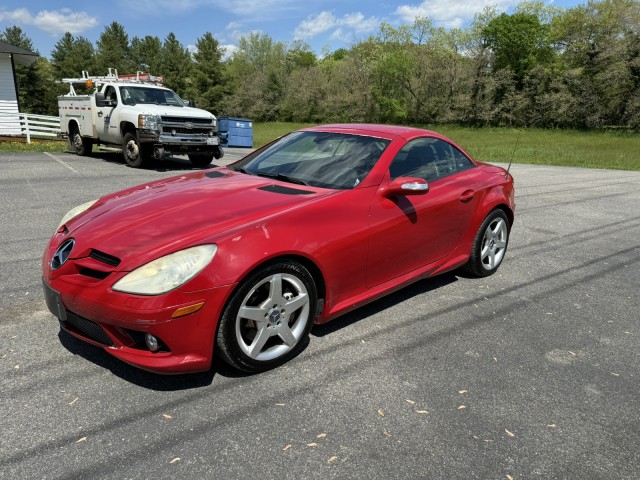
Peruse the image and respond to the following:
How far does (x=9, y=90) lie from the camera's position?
73.8 feet

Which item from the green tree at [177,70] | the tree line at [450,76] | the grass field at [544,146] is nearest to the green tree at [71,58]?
the tree line at [450,76]

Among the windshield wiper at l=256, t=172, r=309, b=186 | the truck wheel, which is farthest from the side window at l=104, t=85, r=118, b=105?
the windshield wiper at l=256, t=172, r=309, b=186

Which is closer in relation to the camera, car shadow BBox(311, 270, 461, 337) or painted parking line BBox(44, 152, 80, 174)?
car shadow BBox(311, 270, 461, 337)

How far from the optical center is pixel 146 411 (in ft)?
8.44

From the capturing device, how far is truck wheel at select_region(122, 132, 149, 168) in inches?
494

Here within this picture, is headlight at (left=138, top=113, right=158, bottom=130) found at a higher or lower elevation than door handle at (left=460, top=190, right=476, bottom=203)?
higher

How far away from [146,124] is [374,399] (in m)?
11.3

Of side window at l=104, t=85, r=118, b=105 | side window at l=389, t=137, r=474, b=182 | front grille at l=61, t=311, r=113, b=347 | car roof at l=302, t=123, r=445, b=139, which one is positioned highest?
side window at l=104, t=85, r=118, b=105

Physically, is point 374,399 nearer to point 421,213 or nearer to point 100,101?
point 421,213

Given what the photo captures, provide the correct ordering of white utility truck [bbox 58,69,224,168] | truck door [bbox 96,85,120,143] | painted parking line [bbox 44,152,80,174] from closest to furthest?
painted parking line [bbox 44,152,80,174] < white utility truck [bbox 58,69,224,168] < truck door [bbox 96,85,120,143]

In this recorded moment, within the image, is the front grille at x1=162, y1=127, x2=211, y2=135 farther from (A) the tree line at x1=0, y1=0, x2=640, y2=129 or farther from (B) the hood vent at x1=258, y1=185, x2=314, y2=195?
(A) the tree line at x1=0, y1=0, x2=640, y2=129

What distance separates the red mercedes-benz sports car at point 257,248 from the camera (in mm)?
2576

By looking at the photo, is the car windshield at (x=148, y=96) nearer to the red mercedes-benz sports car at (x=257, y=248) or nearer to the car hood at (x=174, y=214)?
the red mercedes-benz sports car at (x=257, y=248)

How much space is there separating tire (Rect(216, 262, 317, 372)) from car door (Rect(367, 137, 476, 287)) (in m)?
0.65
